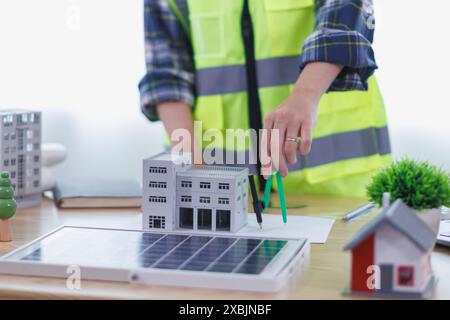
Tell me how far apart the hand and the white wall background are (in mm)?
770

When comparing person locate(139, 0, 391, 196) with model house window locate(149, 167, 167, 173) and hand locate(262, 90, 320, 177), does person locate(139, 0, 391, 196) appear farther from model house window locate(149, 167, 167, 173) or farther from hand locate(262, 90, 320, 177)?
model house window locate(149, 167, 167, 173)

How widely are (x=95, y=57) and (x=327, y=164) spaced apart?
2.94 feet

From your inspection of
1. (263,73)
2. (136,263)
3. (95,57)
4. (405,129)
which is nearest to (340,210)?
(263,73)

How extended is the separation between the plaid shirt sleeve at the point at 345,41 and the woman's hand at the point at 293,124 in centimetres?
6

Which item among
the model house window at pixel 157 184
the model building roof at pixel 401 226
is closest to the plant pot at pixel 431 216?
the model building roof at pixel 401 226

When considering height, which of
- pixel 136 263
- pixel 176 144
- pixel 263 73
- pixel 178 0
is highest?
pixel 178 0

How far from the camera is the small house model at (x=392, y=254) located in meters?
1.06

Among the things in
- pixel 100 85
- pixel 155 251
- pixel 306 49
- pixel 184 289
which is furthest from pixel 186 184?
pixel 100 85

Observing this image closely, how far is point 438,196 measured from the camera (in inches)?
49.1

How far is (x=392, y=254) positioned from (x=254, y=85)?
0.89m

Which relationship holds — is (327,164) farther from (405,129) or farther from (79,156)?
(79,156)

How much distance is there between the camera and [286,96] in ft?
6.23

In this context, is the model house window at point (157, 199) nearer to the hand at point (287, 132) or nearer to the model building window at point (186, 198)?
the model building window at point (186, 198)

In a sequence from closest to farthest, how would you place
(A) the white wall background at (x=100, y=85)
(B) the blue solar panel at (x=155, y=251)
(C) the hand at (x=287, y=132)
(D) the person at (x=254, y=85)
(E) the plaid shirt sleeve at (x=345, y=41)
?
(B) the blue solar panel at (x=155, y=251)
(C) the hand at (x=287, y=132)
(E) the plaid shirt sleeve at (x=345, y=41)
(D) the person at (x=254, y=85)
(A) the white wall background at (x=100, y=85)
